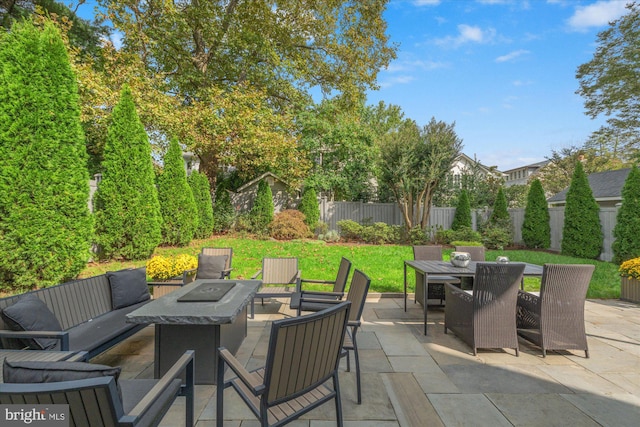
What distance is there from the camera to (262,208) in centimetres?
1423

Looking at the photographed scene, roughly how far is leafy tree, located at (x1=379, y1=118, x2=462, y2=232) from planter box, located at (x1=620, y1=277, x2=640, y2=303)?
701cm

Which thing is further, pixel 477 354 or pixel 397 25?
pixel 397 25

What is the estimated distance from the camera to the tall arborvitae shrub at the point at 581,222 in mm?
10148

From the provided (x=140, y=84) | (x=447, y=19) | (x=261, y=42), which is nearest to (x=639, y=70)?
(x=447, y=19)

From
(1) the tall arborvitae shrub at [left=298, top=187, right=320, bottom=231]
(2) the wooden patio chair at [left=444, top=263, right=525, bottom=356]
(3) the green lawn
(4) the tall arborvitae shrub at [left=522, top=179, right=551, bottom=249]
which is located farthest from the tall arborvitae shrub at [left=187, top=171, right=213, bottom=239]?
(4) the tall arborvitae shrub at [left=522, top=179, right=551, bottom=249]

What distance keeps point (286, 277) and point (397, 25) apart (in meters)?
14.4

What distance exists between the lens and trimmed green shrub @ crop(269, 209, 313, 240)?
40.9ft

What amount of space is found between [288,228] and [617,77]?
18.6m

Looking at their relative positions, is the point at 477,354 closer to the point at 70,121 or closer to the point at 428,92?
the point at 70,121

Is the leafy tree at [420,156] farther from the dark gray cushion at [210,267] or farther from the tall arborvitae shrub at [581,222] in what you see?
the dark gray cushion at [210,267]

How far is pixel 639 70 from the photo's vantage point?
48.4 feet

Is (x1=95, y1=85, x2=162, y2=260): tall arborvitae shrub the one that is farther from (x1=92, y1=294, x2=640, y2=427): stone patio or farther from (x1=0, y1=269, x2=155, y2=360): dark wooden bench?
(x1=92, y1=294, x2=640, y2=427): stone patio

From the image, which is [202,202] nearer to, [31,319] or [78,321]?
[78,321]

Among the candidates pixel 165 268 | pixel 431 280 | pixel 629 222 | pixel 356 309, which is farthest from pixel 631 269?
pixel 165 268
